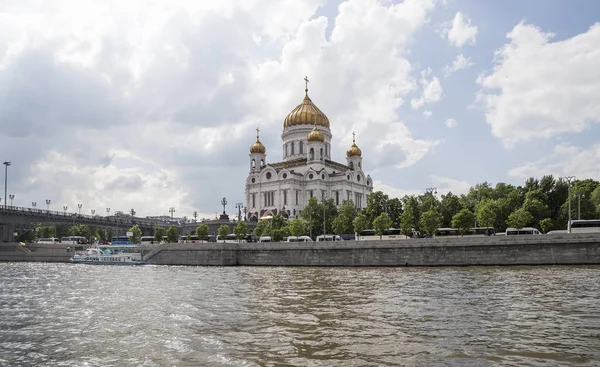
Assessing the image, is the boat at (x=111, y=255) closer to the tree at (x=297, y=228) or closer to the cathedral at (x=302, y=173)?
the tree at (x=297, y=228)

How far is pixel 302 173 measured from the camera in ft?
365

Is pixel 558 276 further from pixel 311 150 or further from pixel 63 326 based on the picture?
pixel 311 150

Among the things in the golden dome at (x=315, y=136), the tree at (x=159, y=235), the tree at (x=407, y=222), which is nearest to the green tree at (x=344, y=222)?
the tree at (x=407, y=222)

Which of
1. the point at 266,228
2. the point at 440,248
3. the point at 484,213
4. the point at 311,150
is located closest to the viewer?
the point at 440,248

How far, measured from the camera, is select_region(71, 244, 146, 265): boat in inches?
2832

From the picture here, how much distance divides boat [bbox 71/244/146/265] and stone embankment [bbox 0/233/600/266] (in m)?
2.23

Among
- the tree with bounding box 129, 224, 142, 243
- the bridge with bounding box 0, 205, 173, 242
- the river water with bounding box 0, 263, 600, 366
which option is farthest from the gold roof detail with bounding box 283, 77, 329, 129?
the river water with bounding box 0, 263, 600, 366

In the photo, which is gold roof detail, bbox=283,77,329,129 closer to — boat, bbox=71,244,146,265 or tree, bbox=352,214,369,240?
tree, bbox=352,214,369,240

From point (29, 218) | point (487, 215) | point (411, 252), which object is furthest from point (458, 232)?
point (29, 218)

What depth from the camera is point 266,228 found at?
86.9 meters

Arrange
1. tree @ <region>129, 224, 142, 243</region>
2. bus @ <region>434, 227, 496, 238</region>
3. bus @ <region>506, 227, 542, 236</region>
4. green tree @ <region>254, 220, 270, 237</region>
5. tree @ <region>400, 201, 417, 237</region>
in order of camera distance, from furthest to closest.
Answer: tree @ <region>129, 224, 142, 243</region>
green tree @ <region>254, 220, 270, 237</region>
bus @ <region>434, 227, 496, 238</region>
tree @ <region>400, 201, 417, 237</region>
bus @ <region>506, 227, 542, 236</region>

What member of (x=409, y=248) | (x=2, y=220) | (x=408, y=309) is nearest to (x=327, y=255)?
(x=409, y=248)

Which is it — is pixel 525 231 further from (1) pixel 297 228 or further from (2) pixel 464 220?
(1) pixel 297 228

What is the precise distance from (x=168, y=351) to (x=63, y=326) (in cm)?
649
